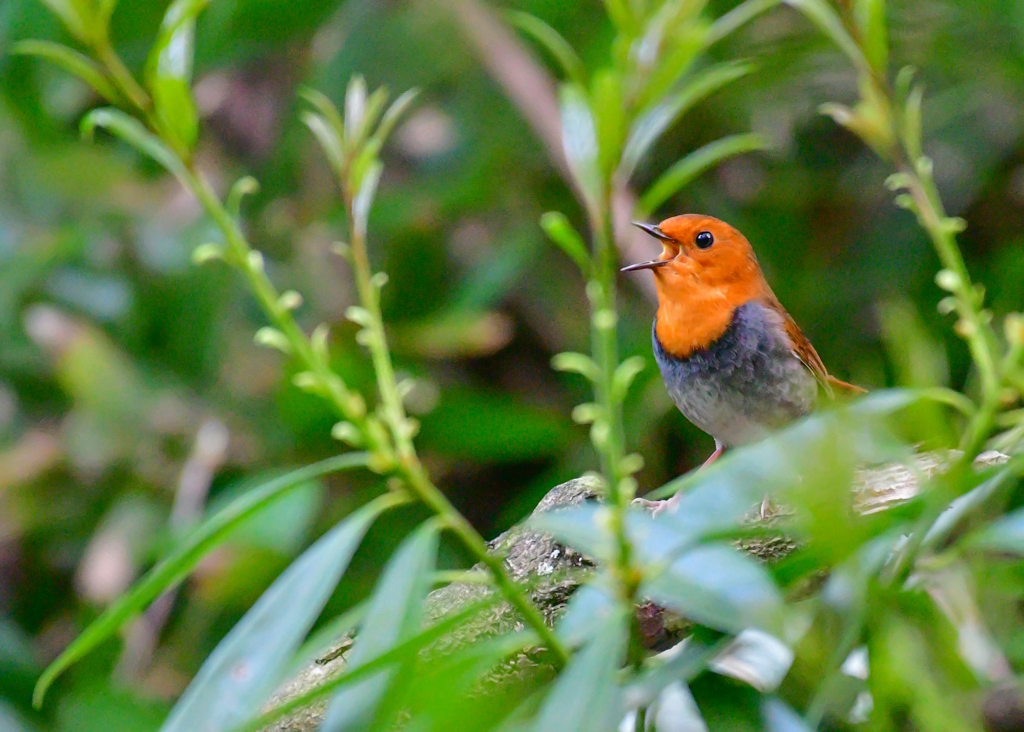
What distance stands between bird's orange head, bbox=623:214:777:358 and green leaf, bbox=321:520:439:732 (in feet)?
2.94

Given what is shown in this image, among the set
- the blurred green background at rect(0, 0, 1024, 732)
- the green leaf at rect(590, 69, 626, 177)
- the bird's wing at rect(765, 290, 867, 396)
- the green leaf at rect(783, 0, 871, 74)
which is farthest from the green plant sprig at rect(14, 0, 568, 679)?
the blurred green background at rect(0, 0, 1024, 732)

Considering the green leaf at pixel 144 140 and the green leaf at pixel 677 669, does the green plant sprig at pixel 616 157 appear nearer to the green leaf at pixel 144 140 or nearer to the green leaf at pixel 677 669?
the green leaf at pixel 677 669

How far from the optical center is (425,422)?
Answer: 7.82 ft

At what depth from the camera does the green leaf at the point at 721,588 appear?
675mm

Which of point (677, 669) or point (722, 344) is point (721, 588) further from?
point (722, 344)

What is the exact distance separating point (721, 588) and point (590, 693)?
0.35ft

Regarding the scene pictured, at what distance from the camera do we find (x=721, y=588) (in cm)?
71

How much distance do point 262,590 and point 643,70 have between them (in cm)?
172

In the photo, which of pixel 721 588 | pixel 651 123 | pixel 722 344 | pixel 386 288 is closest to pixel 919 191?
pixel 651 123

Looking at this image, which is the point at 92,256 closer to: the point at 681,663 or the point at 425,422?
the point at 425,422

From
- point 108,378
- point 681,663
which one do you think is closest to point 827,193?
point 108,378

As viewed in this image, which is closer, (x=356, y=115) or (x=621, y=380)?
(x=621, y=380)

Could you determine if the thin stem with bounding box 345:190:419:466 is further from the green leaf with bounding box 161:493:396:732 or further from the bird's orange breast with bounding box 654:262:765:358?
the bird's orange breast with bounding box 654:262:765:358

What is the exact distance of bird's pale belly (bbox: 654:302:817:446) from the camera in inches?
66.6
